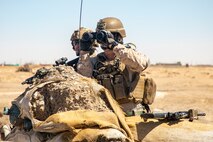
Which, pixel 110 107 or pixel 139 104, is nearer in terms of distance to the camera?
pixel 110 107

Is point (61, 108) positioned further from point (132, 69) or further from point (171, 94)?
point (171, 94)

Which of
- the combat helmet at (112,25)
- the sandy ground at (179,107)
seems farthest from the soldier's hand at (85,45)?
the sandy ground at (179,107)

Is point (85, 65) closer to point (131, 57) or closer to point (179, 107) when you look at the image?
point (131, 57)

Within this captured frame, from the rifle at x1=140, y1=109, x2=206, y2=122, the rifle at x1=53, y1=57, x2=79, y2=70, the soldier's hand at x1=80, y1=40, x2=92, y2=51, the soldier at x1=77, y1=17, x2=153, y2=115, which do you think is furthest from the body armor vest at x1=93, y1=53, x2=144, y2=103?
the rifle at x1=140, y1=109, x2=206, y2=122

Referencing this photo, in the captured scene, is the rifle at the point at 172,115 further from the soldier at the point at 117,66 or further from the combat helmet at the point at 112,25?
the combat helmet at the point at 112,25

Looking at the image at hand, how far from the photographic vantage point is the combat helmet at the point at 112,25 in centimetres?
537

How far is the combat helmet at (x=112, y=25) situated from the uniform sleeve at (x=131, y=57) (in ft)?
3.19

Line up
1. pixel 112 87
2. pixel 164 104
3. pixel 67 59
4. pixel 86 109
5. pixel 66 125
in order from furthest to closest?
pixel 164 104 → pixel 67 59 → pixel 112 87 → pixel 86 109 → pixel 66 125

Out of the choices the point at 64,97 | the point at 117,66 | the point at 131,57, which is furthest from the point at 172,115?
the point at 117,66

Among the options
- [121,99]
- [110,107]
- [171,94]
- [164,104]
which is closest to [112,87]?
[121,99]

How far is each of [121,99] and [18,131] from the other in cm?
119

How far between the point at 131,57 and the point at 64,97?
31.2 inches

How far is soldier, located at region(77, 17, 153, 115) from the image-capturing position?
14.4ft

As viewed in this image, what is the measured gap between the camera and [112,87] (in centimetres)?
484
